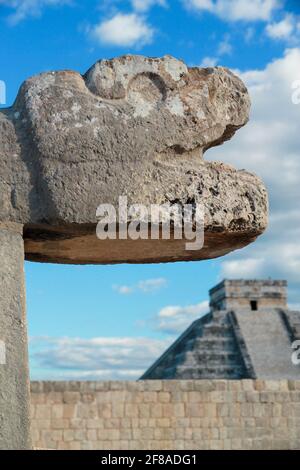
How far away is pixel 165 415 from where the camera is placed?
48.9 feet

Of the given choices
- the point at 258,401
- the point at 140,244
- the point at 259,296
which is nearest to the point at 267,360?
the point at 259,296

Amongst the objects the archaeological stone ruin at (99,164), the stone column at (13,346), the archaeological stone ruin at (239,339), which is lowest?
the stone column at (13,346)

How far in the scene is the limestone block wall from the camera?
14.6 m

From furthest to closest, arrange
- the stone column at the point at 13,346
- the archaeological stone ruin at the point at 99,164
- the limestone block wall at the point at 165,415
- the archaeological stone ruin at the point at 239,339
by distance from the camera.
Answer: the archaeological stone ruin at the point at 239,339
the limestone block wall at the point at 165,415
the archaeological stone ruin at the point at 99,164
the stone column at the point at 13,346

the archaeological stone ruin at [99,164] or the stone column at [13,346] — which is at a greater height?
the archaeological stone ruin at [99,164]

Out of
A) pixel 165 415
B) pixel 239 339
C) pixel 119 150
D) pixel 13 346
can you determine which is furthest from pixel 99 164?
pixel 239 339

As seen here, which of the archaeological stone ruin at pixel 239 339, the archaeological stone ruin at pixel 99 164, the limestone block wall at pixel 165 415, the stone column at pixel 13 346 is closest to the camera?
the stone column at pixel 13 346

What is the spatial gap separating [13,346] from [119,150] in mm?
1043

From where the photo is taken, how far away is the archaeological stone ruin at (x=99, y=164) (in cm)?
378

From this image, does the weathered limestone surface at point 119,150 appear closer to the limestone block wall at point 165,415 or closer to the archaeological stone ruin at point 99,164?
the archaeological stone ruin at point 99,164

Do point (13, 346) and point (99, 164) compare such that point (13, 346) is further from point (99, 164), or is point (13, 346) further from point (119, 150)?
point (119, 150)

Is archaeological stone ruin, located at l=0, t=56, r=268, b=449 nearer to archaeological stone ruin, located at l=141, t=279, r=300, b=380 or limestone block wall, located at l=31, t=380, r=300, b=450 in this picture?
limestone block wall, located at l=31, t=380, r=300, b=450

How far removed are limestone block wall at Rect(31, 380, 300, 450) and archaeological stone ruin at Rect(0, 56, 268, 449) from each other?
10936 mm

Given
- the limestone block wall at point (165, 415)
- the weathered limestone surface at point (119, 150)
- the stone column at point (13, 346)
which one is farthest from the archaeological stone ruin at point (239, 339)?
the stone column at point (13, 346)
